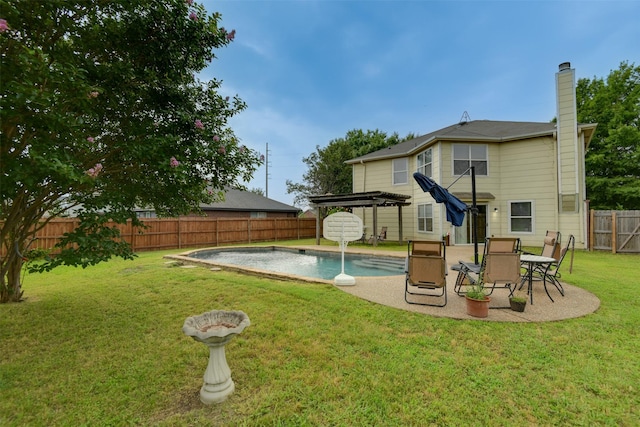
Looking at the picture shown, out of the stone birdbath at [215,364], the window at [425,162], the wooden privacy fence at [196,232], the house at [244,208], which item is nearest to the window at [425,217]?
the window at [425,162]

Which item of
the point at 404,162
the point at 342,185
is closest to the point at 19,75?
the point at 404,162

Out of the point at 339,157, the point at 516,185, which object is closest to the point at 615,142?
the point at 516,185

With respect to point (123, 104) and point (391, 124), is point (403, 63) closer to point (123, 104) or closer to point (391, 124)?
point (391, 124)

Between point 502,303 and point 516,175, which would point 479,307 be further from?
point 516,175

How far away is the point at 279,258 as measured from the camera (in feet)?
42.3

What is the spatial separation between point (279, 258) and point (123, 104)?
383 inches

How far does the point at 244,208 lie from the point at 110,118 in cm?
1817

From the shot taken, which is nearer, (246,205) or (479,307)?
(479,307)

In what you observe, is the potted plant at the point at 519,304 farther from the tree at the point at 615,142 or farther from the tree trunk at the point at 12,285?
the tree at the point at 615,142

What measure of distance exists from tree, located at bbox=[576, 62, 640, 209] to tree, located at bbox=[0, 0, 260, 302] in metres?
23.7

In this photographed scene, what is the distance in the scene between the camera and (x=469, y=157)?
13.6m

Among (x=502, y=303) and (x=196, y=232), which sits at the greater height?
(x=196, y=232)

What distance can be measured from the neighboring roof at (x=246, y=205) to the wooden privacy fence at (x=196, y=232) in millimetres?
3933

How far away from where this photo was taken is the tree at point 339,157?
26955mm
